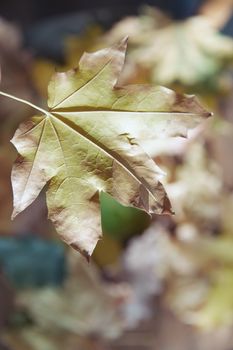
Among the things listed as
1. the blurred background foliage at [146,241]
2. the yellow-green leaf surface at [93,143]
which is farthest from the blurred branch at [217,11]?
the yellow-green leaf surface at [93,143]

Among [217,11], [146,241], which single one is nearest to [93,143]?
[146,241]

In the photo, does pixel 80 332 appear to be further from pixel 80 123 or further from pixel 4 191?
pixel 80 123

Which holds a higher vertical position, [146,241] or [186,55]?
[186,55]

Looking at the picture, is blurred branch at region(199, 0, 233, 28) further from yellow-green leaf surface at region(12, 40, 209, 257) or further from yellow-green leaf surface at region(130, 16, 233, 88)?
yellow-green leaf surface at region(12, 40, 209, 257)

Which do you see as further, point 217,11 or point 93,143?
point 217,11

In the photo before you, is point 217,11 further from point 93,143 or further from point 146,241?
point 93,143

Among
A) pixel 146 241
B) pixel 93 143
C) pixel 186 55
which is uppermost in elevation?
pixel 186 55

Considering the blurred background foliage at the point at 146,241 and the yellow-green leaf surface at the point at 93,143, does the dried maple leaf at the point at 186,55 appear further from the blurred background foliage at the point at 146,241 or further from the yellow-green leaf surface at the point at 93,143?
the yellow-green leaf surface at the point at 93,143
